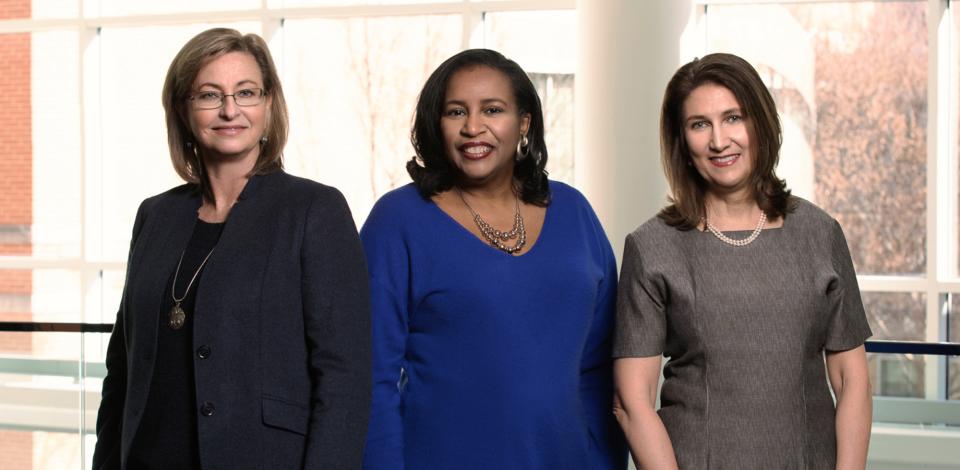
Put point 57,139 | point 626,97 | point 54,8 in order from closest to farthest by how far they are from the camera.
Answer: point 626,97
point 57,139
point 54,8

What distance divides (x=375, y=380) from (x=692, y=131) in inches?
32.4

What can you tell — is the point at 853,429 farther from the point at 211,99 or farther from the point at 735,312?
the point at 211,99

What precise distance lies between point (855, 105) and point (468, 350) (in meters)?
7.03

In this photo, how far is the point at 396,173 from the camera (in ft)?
31.7

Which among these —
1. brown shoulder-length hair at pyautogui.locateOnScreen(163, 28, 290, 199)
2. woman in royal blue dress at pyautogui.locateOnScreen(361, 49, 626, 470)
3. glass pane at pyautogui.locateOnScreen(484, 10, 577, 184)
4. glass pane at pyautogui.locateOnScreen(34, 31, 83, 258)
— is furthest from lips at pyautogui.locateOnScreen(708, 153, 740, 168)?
glass pane at pyautogui.locateOnScreen(34, 31, 83, 258)

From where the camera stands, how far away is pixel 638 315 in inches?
89.8

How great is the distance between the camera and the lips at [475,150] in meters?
2.46

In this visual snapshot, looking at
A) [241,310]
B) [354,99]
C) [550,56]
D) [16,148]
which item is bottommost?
[241,310]

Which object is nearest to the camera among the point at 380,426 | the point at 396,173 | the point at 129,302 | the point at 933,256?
the point at 129,302

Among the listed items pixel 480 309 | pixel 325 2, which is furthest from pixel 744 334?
pixel 325 2

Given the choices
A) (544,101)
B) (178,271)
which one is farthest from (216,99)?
(544,101)

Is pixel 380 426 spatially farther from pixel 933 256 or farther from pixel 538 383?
pixel 933 256

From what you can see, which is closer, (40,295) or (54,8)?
(54,8)

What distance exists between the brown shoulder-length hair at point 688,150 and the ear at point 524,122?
0.33 meters
